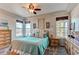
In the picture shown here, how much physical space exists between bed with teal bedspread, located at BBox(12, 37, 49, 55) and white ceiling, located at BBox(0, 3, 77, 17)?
446mm

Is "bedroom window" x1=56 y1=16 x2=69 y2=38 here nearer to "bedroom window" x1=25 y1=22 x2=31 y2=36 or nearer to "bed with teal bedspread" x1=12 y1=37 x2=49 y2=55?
"bed with teal bedspread" x1=12 y1=37 x2=49 y2=55

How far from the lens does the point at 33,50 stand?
201cm

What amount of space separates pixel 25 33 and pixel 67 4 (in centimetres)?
87

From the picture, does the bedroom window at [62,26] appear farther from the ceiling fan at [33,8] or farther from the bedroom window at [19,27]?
the bedroom window at [19,27]

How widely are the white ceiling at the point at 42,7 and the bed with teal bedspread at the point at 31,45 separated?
45 centimetres

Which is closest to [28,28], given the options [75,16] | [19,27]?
[19,27]

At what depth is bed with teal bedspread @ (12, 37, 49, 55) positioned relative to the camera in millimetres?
2021

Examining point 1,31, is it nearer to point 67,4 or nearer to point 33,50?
point 33,50

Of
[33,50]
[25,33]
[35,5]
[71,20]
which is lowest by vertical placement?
[33,50]

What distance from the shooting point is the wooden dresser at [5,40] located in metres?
2.02

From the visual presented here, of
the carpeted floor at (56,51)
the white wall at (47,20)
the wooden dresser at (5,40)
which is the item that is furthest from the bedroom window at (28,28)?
the carpeted floor at (56,51)

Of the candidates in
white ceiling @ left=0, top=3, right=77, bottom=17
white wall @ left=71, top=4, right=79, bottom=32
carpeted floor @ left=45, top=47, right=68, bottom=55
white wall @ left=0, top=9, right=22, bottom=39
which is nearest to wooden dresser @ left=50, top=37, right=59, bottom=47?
carpeted floor @ left=45, top=47, right=68, bottom=55

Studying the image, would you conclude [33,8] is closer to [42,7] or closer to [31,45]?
[42,7]
